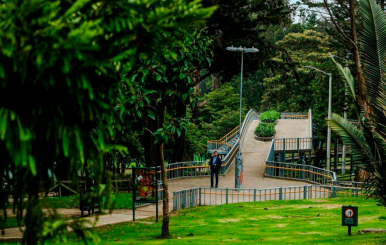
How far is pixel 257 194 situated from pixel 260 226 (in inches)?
391

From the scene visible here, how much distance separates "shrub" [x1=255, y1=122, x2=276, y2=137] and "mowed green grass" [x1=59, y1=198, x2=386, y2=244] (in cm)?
2214

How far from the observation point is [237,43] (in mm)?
35281

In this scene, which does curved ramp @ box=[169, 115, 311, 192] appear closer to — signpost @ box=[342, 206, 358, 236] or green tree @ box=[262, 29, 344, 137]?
green tree @ box=[262, 29, 344, 137]

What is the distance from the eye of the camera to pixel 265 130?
49.2 m

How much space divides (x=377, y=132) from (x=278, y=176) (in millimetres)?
25720

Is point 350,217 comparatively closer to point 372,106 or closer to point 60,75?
point 372,106

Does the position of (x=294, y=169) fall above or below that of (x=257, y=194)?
above

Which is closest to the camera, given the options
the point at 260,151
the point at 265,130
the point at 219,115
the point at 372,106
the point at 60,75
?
the point at 60,75

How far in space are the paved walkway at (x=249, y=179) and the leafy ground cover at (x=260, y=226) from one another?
4.76 ft

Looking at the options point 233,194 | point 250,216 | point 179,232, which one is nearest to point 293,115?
point 233,194

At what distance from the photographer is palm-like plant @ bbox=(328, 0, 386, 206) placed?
12.2m

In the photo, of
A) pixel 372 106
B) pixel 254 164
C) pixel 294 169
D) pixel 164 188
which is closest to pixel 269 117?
pixel 254 164

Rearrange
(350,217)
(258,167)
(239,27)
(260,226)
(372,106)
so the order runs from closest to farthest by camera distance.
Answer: (372,106) → (350,217) → (260,226) → (239,27) → (258,167)

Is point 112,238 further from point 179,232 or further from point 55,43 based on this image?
point 55,43
